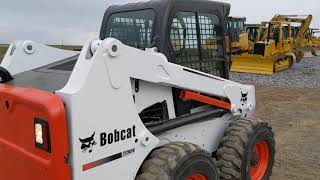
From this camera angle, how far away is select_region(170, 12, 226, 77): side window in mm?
3814

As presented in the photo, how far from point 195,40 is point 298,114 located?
19.9 ft

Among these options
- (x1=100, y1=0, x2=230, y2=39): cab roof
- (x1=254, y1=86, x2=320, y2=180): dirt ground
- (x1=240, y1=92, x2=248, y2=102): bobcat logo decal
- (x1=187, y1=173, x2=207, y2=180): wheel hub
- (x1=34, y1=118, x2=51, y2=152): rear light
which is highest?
(x1=100, y1=0, x2=230, y2=39): cab roof

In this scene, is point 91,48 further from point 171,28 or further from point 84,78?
point 171,28

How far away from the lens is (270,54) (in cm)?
1869

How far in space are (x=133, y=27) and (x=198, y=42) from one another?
2.25ft

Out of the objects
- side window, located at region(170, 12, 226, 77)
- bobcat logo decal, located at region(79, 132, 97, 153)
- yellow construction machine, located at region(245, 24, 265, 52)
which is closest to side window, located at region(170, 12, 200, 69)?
side window, located at region(170, 12, 226, 77)

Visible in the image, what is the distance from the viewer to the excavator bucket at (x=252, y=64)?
60.3 feet

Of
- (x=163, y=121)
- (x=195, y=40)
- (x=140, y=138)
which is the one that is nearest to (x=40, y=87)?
(x=140, y=138)

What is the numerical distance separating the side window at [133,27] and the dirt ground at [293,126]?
104 inches

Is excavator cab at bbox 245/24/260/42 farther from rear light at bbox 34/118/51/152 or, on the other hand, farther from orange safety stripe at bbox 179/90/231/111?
rear light at bbox 34/118/51/152

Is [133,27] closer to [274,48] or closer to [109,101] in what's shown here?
[109,101]

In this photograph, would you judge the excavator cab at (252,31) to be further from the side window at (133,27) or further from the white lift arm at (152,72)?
the side window at (133,27)

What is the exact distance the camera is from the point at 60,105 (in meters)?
2.57

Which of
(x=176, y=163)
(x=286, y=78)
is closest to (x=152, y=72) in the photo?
(x=176, y=163)
